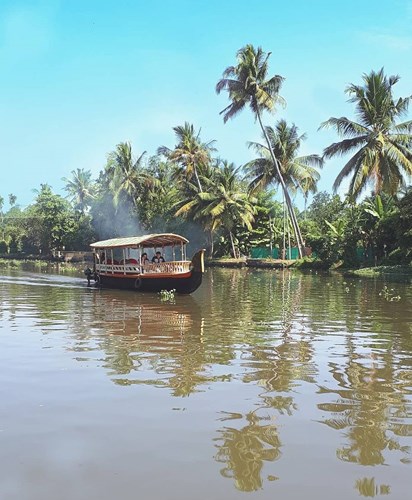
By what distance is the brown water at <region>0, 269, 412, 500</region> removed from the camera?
3.84m

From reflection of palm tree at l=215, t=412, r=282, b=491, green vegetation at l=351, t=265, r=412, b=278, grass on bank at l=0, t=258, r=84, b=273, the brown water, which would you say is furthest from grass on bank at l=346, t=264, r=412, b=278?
reflection of palm tree at l=215, t=412, r=282, b=491

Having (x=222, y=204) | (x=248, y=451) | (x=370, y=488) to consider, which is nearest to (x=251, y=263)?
(x=222, y=204)

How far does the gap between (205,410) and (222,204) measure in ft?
114

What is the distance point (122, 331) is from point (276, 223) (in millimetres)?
36432

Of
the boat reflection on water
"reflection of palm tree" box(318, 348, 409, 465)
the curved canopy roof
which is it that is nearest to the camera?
"reflection of palm tree" box(318, 348, 409, 465)

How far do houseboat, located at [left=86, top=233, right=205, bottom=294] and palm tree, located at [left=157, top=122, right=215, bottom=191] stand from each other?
20394mm

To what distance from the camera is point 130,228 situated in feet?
175

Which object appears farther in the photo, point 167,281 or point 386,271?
point 386,271

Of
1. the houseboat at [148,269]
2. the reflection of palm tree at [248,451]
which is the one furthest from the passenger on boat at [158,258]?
the reflection of palm tree at [248,451]

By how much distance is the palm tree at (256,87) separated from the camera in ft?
115

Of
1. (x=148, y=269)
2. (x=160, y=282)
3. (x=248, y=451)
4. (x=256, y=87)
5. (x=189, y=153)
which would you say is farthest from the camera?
(x=189, y=153)

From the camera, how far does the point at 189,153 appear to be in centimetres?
4331

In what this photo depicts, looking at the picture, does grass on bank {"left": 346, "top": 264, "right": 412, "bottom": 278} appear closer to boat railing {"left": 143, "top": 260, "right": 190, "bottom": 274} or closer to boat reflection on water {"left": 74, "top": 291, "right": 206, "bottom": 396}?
boat railing {"left": 143, "top": 260, "right": 190, "bottom": 274}

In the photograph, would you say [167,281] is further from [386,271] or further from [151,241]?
[386,271]
